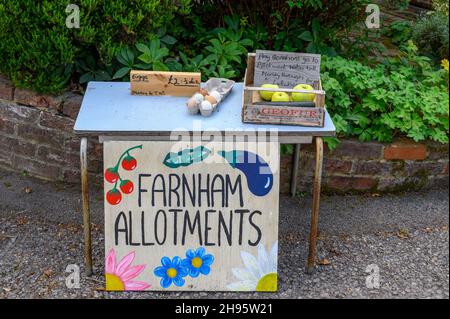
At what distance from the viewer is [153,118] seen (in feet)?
10.5

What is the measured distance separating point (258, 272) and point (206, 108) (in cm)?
81

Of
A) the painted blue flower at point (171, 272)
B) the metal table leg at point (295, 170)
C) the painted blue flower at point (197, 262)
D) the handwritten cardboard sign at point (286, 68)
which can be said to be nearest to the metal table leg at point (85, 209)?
the painted blue flower at point (171, 272)

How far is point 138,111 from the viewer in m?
3.29

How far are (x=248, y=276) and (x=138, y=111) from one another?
3.05 ft

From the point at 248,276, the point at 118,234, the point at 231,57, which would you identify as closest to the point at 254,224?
the point at 248,276

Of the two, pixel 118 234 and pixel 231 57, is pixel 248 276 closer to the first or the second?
pixel 118 234

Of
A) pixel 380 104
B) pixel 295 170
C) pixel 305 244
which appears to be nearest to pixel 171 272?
pixel 305 244

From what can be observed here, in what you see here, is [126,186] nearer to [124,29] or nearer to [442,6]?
[124,29]

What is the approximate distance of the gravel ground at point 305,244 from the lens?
11.1ft

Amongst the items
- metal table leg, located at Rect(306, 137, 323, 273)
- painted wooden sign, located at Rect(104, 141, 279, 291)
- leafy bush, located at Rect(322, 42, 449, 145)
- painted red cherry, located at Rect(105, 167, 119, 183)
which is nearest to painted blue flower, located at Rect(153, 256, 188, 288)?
painted wooden sign, located at Rect(104, 141, 279, 291)

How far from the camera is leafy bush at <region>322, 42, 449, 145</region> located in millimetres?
4043

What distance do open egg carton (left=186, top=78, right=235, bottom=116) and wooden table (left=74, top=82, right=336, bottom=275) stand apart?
0.11 feet

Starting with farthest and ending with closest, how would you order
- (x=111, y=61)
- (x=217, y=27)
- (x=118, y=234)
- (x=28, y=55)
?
(x=217, y=27), (x=111, y=61), (x=28, y=55), (x=118, y=234)

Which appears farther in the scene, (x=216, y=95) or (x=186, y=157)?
(x=216, y=95)
